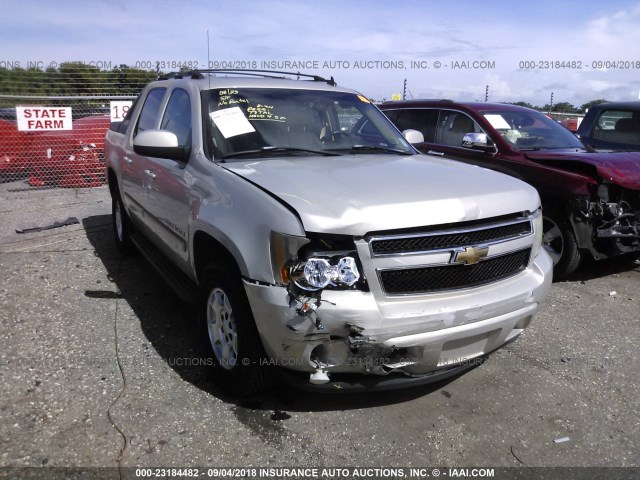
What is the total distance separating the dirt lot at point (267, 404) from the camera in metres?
2.73

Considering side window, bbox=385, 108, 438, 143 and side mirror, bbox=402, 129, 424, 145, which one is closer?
side mirror, bbox=402, 129, 424, 145

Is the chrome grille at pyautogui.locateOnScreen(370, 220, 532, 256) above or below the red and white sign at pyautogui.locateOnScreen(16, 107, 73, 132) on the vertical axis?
below

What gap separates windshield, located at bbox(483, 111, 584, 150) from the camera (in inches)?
241

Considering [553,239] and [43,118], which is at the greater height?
[43,118]

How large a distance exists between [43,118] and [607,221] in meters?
9.42

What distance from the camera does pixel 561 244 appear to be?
5.28 m

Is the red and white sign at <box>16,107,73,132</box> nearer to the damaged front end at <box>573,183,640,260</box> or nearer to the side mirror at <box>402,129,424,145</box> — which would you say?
the side mirror at <box>402,129,424,145</box>

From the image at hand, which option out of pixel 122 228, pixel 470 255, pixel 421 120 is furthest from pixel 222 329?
pixel 421 120

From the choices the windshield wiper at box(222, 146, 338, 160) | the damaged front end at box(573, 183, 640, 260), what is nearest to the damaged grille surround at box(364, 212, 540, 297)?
the windshield wiper at box(222, 146, 338, 160)

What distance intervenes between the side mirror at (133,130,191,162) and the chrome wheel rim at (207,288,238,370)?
0.98 meters

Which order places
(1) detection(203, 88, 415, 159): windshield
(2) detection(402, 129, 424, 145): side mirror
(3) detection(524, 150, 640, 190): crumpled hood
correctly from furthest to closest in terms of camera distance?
(3) detection(524, 150, 640, 190): crumpled hood → (2) detection(402, 129, 424, 145): side mirror → (1) detection(203, 88, 415, 159): windshield

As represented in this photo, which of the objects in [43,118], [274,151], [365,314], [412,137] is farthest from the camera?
[43,118]

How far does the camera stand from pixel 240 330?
2855 mm

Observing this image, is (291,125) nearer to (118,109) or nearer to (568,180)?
(568,180)
